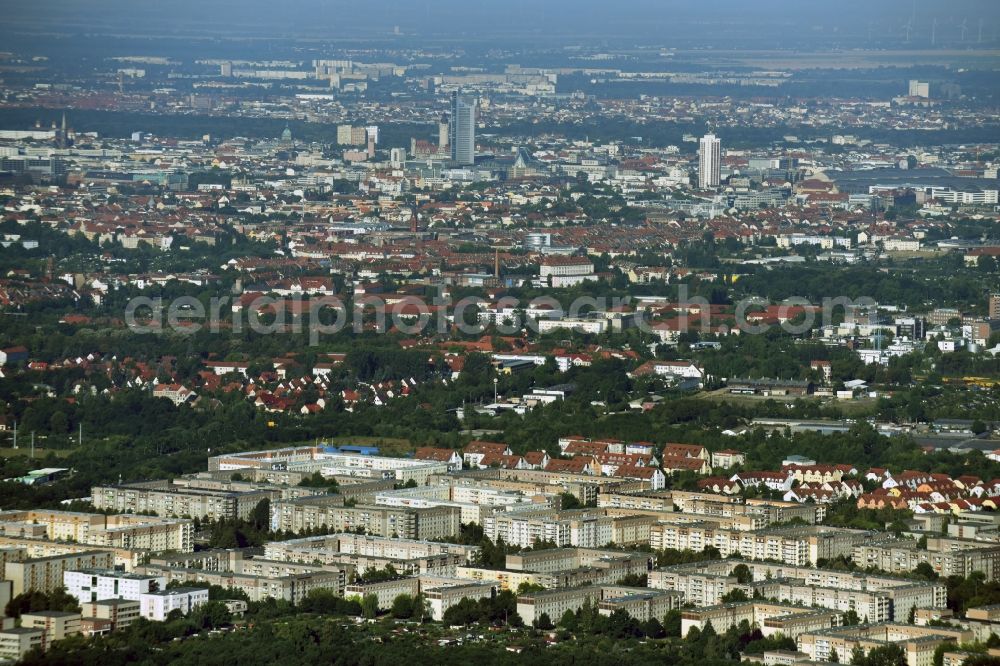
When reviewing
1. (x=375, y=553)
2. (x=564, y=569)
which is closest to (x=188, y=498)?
(x=375, y=553)

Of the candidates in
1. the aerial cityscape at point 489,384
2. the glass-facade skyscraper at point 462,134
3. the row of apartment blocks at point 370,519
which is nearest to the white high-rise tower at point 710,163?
the aerial cityscape at point 489,384

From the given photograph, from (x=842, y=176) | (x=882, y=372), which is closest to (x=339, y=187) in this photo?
(x=842, y=176)

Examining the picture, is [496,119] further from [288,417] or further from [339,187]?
[288,417]

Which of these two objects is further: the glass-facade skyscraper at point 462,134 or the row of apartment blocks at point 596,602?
the glass-facade skyscraper at point 462,134

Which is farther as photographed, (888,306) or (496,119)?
(496,119)

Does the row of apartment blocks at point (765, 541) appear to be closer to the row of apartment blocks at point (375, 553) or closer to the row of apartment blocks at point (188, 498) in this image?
the row of apartment blocks at point (375, 553)

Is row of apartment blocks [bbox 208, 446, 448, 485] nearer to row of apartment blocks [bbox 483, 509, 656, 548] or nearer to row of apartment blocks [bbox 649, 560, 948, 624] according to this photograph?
row of apartment blocks [bbox 483, 509, 656, 548]
